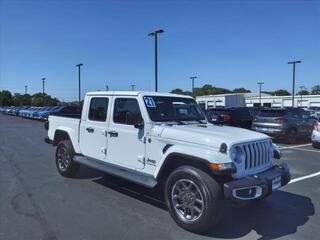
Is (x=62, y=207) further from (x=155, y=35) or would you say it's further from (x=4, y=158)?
(x=155, y=35)

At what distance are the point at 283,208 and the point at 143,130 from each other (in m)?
2.70

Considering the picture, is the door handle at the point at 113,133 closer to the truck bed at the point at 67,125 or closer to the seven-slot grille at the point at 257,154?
the truck bed at the point at 67,125

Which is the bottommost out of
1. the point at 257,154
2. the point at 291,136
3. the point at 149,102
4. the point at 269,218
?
the point at 269,218

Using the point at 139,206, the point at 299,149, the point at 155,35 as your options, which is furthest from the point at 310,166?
the point at 155,35

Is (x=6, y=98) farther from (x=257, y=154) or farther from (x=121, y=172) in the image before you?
(x=257, y=154)

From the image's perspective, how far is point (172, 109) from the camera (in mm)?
6289

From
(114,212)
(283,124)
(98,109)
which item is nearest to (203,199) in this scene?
(114,212)

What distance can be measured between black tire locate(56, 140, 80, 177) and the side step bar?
0.23m

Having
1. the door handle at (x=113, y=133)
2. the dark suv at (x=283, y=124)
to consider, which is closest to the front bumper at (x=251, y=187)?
the door handle at (x=113, y=133)

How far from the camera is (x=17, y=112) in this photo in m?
47.2

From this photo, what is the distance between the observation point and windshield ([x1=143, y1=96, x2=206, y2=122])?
5961 mm

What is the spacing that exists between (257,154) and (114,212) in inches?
93.8

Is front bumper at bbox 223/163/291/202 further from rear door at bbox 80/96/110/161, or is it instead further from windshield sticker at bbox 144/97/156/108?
rear door at bbox 80/96/110/161

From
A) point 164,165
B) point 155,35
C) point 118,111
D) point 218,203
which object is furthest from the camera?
point 155,35
